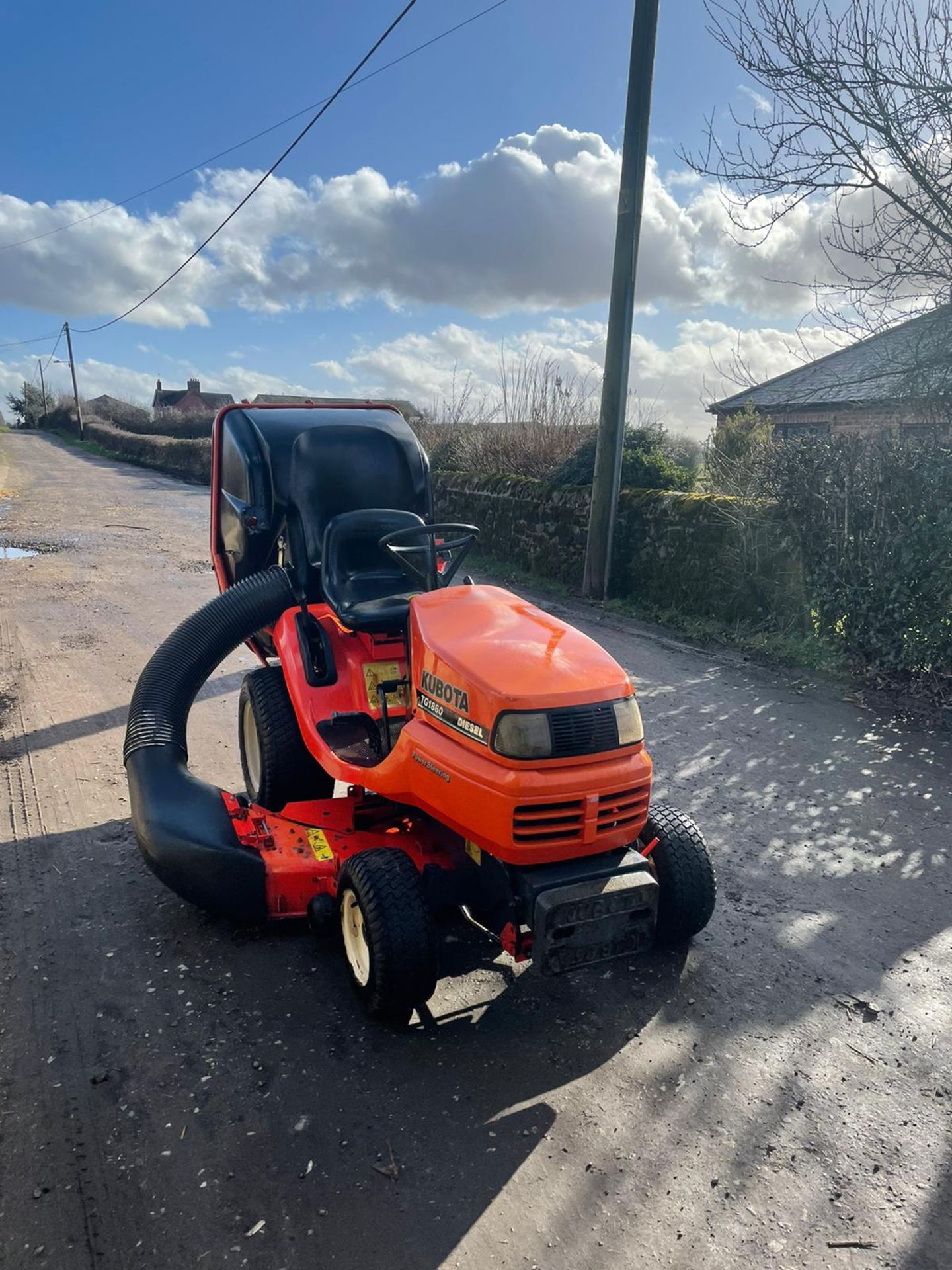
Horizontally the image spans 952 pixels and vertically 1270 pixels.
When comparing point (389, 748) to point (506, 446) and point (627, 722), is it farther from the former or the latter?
point (506, 446)

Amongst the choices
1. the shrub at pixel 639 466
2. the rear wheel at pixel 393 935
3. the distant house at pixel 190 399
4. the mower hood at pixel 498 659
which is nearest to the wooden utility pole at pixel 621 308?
the shrub at pixel 639 466

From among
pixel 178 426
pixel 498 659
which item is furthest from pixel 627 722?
pixel 178 426

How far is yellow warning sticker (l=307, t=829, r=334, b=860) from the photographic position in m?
3.39

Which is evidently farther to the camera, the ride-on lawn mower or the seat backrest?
the seat backrest

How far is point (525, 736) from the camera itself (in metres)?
2.65

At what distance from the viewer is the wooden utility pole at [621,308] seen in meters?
8.73

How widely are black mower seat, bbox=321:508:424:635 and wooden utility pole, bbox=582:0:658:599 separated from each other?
5759mm

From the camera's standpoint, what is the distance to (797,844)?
435 cm

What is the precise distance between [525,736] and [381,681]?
1.20 meters

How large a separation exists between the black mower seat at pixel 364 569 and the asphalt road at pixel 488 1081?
133 cm

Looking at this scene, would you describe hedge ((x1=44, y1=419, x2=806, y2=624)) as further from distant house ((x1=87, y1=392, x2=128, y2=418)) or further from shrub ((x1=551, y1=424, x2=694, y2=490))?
distant house ((x1=87, y1=392, x2=128, y2=418))

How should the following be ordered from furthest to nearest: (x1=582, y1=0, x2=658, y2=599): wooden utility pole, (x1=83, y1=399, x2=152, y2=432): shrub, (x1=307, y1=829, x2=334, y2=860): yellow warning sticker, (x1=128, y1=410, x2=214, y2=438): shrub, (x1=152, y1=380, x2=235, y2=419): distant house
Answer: (x1=152, y1=380, x2=235, y2=419): distant house → (x1=83, y1=399, x2=152, y2=432): shrub → (x1=128, y1=410, x2=214, y2=438): shrub → (x1=582, y1=0, x2=658, y2=599): wooden utility pole → (x1=307, y1=829, x2=334, y2=860): yellow warning sticker

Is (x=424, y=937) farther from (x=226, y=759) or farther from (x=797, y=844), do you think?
(x=226, y=759)

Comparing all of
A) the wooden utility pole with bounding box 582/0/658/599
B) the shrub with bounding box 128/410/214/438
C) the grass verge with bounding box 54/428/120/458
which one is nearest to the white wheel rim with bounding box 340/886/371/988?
the wooden utility pole with bounding box 582/0/658/599
